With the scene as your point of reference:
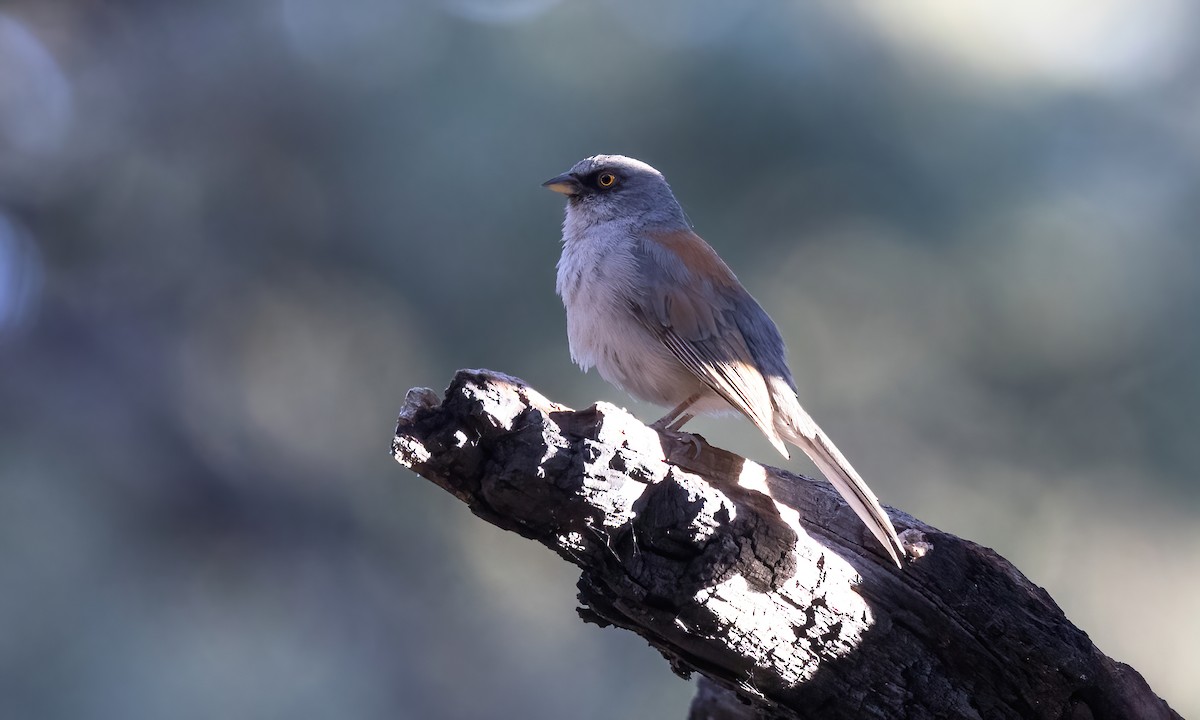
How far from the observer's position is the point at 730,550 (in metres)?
2.54

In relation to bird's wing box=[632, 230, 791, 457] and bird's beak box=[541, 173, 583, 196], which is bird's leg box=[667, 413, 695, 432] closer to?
bird's wing box=[632, 230, 791, 457]

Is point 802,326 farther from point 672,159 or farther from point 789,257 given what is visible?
point 672,159

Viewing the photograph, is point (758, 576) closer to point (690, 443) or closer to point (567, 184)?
point (690, 443)

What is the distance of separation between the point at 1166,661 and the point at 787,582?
4290 mm

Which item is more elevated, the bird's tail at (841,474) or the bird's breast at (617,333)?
the bird's breast at (617,333)

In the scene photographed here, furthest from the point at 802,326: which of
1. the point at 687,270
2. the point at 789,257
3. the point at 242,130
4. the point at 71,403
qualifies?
the point at 71,403

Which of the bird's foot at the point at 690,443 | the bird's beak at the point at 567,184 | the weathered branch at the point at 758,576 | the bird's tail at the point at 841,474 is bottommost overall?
the weathered branch at the point at 758,576

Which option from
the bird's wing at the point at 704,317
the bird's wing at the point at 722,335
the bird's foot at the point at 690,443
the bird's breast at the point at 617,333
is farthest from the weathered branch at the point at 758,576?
the bird's breast at the point at 617,333

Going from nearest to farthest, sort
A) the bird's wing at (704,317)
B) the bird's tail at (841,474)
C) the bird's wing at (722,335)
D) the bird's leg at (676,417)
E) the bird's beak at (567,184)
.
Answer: the bird's tail at (841,474) → the bird's wing at (722,335) → the bird's wing at (704,317) → the bird's leg at (676,417) → the bird's beak at (567,184)

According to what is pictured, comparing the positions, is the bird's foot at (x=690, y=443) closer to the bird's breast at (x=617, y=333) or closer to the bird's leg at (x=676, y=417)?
the bird's leg at (x=676, y=417)

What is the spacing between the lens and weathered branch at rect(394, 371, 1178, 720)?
7.89 ft

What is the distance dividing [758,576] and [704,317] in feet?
4.30

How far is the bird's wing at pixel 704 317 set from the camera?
345cm

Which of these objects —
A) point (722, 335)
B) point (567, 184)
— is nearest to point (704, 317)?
point (722, 335)
